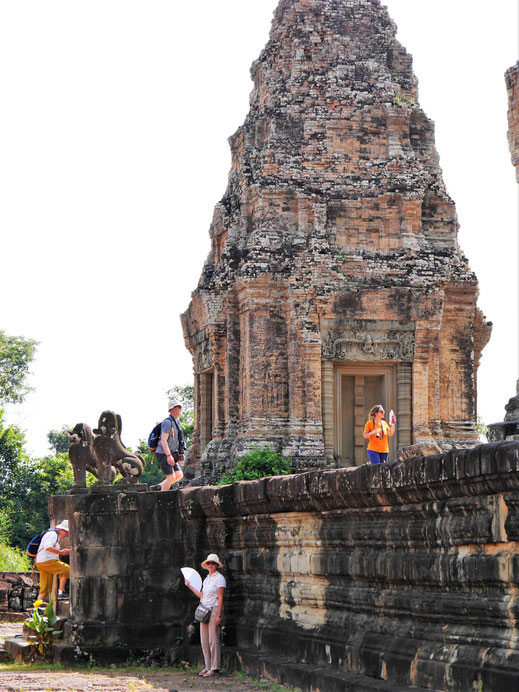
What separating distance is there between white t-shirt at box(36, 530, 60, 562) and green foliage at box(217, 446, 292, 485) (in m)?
7.93

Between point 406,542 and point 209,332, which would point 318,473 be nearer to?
point 406,542

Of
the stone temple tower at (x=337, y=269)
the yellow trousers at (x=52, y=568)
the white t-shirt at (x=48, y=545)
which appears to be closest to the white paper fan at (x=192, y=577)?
the white t-shirt at (x=48, y=545)

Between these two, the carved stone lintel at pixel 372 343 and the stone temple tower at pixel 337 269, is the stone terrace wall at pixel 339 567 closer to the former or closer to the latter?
the stone temple tower at pixel 337 269

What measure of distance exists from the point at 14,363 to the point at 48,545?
1612 inches

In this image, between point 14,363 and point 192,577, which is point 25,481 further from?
point 192,577

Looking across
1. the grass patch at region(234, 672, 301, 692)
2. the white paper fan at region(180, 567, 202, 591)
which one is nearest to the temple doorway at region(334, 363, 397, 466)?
the white paper fan at region(180, 567, 202, 591)

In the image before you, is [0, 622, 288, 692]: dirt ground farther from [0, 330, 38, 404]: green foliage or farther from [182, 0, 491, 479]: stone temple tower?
[0, 330, 38, 404]: green foliage

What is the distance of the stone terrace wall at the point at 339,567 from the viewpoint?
6.39 meters

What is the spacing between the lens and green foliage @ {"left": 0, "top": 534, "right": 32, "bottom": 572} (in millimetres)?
30078

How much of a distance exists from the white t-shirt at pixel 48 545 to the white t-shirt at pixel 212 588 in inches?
110

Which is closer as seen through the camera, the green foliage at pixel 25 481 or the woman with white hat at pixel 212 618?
the woman with white hat at pixel 212 618

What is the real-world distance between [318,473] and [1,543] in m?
26.8

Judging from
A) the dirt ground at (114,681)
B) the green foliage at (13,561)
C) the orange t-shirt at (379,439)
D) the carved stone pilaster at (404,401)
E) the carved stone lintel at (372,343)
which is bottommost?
the green foliage at (13,561)

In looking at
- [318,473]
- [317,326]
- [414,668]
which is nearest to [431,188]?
[317,326]
